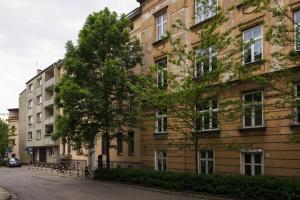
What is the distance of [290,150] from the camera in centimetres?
2081

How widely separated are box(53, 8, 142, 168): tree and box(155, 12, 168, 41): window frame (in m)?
2.09

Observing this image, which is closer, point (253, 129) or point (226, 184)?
point (226, 184)

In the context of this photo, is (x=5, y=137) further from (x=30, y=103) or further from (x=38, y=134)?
(x=38, y=134)

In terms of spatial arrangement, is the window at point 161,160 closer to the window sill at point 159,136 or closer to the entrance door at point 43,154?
the window sill at point 159,136

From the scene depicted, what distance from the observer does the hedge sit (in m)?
17.3

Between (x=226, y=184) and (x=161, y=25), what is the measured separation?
15761 millimetres

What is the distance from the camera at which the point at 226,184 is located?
790 inches

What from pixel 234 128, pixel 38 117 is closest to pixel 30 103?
pixel 38 117

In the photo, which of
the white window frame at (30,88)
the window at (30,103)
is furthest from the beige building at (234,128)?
the white window frame at (30,88)

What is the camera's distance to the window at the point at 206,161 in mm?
26083

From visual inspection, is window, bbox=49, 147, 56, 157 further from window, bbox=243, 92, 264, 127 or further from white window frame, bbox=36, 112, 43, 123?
window, bbox=243, 92, 264, 127

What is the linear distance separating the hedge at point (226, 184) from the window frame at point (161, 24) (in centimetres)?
1031

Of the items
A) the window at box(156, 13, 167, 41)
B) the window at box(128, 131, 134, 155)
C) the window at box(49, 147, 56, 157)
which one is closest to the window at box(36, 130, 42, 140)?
the window at box(49, 147, 56, 157)

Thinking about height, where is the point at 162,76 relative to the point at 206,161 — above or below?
above
